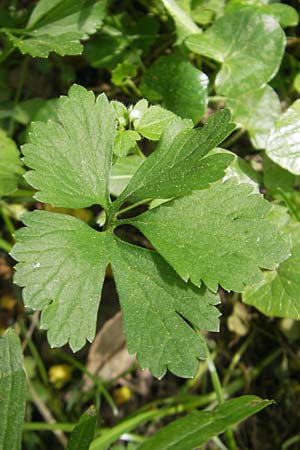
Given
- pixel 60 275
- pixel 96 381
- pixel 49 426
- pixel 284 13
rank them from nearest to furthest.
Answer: pixel 60 275, pixel 284 13, pixel 49 426, pixel 96 381

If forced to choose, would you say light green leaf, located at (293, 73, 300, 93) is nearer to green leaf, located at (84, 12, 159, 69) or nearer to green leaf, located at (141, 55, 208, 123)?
green leaf, located at (141, 55, 208, 123)

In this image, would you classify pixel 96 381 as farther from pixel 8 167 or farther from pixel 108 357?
pixel 8 167

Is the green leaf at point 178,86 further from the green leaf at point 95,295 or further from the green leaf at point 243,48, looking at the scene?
the green leaf at point 95,295

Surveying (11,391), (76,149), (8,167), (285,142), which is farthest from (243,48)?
(11,391)

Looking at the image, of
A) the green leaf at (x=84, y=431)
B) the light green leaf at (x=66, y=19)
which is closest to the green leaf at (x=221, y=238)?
the green leaf at (x=84, y=431)

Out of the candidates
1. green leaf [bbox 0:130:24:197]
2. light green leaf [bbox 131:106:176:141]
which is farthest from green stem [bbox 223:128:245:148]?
green leaf [bbox 0:130:24:197]

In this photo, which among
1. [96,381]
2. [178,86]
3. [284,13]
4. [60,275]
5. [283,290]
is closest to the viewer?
[60,275]

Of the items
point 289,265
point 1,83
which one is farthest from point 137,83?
point 289,265

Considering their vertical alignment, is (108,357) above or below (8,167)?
below
